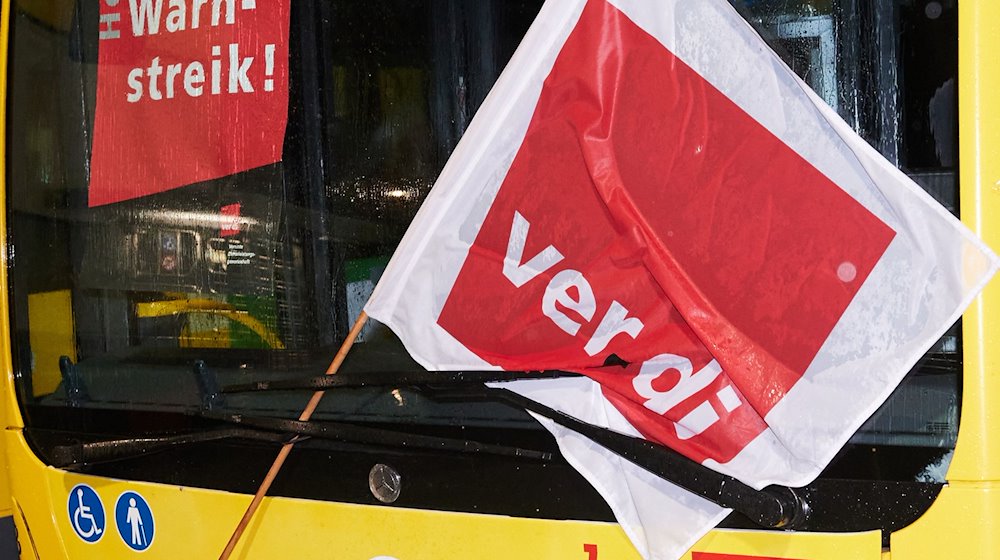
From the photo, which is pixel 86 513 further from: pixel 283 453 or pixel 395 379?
pixel 395 379

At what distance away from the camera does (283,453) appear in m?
2.14

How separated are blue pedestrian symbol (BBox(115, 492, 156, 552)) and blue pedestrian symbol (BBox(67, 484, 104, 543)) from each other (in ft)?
0.19

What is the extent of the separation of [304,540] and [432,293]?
60cm

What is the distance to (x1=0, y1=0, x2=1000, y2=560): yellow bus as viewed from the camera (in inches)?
64.9

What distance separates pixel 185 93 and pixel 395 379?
30.6 inches

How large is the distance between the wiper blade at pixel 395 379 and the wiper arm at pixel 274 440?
0.23 feet

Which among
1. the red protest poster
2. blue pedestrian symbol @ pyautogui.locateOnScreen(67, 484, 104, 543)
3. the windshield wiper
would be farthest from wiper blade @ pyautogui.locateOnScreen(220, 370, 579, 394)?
blue pedestrian symbol @ pyautogui.locateOnScreen(67, 484, 104, 543)

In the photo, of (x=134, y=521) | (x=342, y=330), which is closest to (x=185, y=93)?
(x=342, y=330)

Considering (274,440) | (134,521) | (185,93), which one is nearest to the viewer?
(274,440)

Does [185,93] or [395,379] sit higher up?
[185,93]

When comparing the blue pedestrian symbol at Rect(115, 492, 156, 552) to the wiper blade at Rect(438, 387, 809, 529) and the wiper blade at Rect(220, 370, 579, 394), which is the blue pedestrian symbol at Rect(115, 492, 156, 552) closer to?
the wiper blade at Rect(220, 370, 579, 394)

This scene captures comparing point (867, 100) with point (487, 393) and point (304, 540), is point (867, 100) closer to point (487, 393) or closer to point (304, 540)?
point (487, 393)

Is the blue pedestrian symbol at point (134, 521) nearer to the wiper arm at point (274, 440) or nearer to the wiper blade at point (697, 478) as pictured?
the wiper arm at point (274, 440)

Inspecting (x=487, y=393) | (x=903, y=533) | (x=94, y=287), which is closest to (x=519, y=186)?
(x=487, y=393)
